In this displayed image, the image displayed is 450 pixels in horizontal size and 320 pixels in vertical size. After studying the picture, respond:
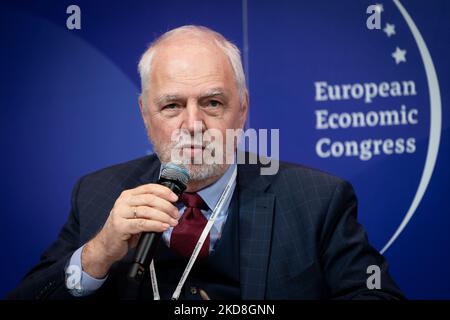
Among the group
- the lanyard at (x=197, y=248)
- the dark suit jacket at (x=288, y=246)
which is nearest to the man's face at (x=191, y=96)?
the lanyard at (x=197, y=248)

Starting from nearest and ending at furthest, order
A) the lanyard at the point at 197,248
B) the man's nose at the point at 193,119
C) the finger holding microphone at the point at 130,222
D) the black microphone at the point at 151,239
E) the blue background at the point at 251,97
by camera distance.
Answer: the black microphone at the point at 151,239 < the finger holding microphone at the point at 130,222 < the lanyard at the point at 197,248 < the man's nose at the point at 193,119 < the blue background at the point at 251,97

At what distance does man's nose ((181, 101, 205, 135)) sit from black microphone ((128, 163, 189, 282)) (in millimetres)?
391

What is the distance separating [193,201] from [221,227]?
16 cm

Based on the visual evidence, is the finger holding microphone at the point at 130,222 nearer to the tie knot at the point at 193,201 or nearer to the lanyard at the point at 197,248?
the lanyard at the point at 197,248

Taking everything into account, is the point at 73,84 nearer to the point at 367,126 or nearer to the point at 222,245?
the point at 222,245

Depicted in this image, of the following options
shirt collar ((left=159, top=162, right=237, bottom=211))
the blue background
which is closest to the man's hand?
shirt collar ((left=159, top=162, right=237, bottom=211))

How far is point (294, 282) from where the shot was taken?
2.16m

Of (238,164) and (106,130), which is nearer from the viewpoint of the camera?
(238,164)

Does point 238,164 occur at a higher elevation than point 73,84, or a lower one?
lower

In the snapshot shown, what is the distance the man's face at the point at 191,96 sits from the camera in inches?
86.9

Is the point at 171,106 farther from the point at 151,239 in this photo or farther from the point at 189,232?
the point at 151,239

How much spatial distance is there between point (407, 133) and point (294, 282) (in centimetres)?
113
